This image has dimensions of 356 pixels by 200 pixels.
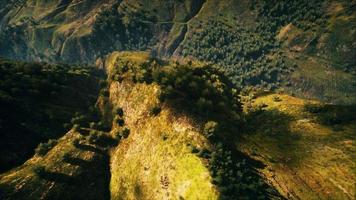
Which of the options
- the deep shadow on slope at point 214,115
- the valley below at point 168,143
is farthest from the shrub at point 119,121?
the deep shadow on slope at point 214,115

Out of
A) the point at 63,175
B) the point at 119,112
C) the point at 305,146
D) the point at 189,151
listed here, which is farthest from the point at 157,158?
the point at 305,146

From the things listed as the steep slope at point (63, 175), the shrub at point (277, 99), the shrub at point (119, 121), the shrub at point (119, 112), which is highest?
the shrub at point (277, 99)

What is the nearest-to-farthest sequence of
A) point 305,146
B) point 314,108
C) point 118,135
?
point 305,146
point 118,135
point 314,108

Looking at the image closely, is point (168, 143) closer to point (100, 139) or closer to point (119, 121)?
point (119, 121)

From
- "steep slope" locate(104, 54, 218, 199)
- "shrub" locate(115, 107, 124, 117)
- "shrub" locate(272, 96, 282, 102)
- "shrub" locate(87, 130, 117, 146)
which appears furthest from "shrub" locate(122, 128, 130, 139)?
"shrub" locate(272, 96, 282, 102)

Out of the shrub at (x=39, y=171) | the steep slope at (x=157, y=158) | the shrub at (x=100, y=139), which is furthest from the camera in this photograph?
the shrub at (x=100, y=139)

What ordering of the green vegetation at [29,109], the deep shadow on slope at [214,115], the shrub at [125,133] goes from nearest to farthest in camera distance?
the deep shadow on slope at [214,115], the green vegetation at [29,109], the shrub at [125,133]

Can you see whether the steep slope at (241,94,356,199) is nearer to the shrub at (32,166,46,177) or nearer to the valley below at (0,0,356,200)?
the valley below at (0,0,356,200)

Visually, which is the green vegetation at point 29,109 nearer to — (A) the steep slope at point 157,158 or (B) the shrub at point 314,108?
(A) the steep slope at point 157,158

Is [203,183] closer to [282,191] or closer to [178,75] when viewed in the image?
[282,191]

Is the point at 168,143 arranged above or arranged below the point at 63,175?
above

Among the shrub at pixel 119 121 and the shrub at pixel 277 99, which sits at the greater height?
the shrub at pixel 277 99

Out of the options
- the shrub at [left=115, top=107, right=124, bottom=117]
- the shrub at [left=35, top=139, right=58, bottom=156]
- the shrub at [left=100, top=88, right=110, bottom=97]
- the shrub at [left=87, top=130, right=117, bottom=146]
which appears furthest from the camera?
the shrub at [left=100, top=88, right=110, bottom=97]

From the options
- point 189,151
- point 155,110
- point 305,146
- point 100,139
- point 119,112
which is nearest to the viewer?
point 189,151
